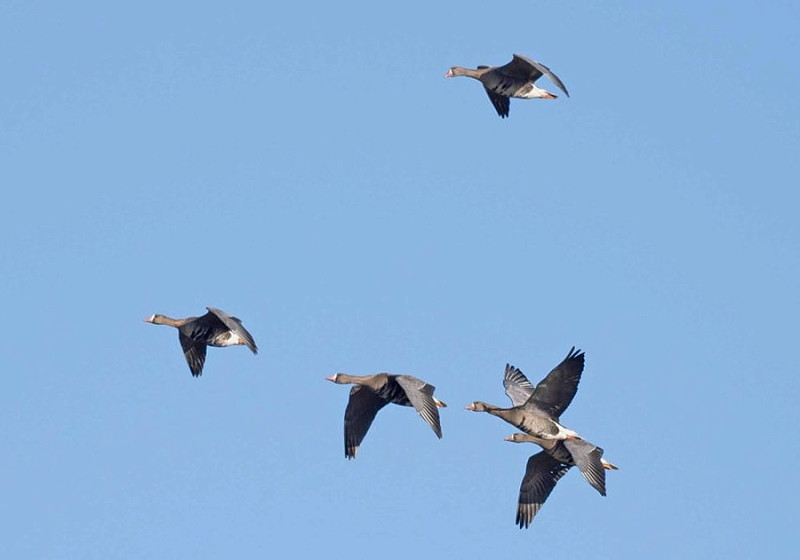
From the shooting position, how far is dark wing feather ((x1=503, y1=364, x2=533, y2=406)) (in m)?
46.0

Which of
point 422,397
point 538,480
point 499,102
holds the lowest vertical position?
point 538,480

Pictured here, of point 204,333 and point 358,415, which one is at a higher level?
point 204,333

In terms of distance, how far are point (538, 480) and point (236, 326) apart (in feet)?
23.7

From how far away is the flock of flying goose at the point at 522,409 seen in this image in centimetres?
4197

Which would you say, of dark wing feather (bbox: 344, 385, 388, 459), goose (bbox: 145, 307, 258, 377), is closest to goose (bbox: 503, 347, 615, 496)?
dark wing feather (bbox: 344, 385, 388, 459)

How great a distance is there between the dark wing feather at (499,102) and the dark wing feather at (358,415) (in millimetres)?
7695

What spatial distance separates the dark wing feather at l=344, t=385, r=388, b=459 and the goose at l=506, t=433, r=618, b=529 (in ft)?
10.1

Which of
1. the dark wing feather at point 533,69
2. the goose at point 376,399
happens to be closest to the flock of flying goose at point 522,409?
the goose at point 376,399

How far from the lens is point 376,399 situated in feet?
147

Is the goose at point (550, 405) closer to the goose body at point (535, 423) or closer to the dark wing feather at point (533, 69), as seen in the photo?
the goose body at point (535, 423)

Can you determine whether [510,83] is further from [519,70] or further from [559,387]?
[559,387]

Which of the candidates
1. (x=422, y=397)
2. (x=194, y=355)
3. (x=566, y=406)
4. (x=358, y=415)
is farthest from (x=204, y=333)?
(x=566, y=406)

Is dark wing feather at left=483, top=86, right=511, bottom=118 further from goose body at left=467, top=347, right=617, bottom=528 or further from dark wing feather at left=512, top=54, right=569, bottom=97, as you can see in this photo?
goose body at left=467, top=347, right=617, bottom=528

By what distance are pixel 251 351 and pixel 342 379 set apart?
141 inches
